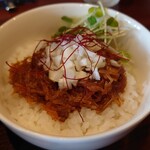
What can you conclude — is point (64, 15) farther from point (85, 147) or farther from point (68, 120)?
point (85, 147)

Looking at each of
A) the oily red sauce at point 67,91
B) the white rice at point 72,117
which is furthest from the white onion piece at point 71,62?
the white rice at point 72,117

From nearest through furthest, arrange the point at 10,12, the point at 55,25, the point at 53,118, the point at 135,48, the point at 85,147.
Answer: the point at 85,147
the point at 53,118
the point at 135,48
the point at 55,25
the point at 10,12

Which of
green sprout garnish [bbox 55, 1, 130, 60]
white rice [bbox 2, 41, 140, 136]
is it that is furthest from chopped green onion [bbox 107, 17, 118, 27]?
white rice [bbox 2, 41, 140, 136]

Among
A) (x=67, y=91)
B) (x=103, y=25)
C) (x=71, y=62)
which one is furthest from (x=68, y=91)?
(x=103, y=25)

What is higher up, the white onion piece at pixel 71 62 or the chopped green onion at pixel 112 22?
the white onion piece at pixel 71 62

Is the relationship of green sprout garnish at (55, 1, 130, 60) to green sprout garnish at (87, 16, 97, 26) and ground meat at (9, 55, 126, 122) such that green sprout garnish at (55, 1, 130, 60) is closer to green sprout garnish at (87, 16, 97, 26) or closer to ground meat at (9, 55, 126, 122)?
green sprout garnish at (87, 16, 97, 26)

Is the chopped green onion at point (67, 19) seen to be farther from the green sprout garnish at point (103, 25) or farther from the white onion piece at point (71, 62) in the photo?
the white onion piece at point (71, 62)

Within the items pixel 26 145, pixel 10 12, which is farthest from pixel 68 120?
pixel 10 12

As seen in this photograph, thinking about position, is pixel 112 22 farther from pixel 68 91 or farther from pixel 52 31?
pixel 68 91
